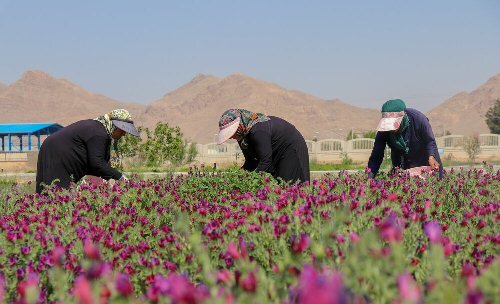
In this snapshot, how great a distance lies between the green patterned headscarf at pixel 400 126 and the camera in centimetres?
688

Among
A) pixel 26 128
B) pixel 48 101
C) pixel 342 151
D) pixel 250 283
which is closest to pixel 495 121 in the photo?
pixel 342 151

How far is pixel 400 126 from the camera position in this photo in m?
7.11

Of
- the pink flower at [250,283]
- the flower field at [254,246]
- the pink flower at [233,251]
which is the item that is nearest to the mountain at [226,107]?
the flower field at [254,246]

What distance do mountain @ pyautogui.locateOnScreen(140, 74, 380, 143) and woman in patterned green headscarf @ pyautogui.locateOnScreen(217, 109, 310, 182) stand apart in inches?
3886

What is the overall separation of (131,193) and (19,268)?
2395mm

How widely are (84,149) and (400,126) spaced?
133 inches

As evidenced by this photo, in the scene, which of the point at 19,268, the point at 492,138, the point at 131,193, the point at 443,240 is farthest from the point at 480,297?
the point at 492,138

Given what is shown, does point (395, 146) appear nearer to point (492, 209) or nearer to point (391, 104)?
point (391, 104)

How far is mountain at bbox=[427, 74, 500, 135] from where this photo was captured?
401 feet

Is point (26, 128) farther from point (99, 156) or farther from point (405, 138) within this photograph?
point (405, 138)

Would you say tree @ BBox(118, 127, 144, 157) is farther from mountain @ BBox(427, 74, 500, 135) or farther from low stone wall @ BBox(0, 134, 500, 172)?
mountain @ BBox(427, 74, 500, 135)

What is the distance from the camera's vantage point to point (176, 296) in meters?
1.47

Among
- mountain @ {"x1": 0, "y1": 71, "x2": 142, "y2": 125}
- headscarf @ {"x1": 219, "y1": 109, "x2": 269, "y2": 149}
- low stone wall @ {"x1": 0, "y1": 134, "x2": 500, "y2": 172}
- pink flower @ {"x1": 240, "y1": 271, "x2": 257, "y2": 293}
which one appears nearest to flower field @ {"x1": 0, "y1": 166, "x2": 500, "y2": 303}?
pink flower @ {"x1": 240, "y1": 271, "x2": 257, "y2": 293}

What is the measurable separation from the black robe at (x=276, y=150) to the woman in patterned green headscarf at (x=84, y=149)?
4.15 ft
